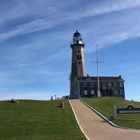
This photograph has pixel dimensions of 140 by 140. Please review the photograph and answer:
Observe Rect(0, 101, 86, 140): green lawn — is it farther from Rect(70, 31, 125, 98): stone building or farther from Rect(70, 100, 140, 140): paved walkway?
Rect(70, 31, 125, 98): stone building

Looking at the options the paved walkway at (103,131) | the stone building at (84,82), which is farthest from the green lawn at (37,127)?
the stone building at (84,82)

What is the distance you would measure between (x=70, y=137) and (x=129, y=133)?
405 centimetres

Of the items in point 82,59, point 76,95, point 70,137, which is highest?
point 82,59

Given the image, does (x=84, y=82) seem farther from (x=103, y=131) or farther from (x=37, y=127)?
(x=103, y=131)

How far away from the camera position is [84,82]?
11269 centimetres

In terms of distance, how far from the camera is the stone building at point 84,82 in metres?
112

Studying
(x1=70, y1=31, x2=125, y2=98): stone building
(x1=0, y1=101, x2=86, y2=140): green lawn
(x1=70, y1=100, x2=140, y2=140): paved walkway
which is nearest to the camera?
(x1=70, y1=100, x2=140, y2=140): paved walkway

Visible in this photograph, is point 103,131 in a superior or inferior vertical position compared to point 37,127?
inferior

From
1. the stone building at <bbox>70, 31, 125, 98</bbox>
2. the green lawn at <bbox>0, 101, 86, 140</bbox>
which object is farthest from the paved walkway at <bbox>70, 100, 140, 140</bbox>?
the stone building at <bbox>70, 31, 125, 98</bbox>

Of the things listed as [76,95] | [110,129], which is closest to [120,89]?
[76,95]

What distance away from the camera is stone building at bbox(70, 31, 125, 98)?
112 metres

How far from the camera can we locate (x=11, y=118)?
37.2m

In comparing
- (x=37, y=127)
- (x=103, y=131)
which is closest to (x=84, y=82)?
(x=37, y=127)

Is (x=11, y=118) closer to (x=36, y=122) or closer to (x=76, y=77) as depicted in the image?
(x=36, y=122)
